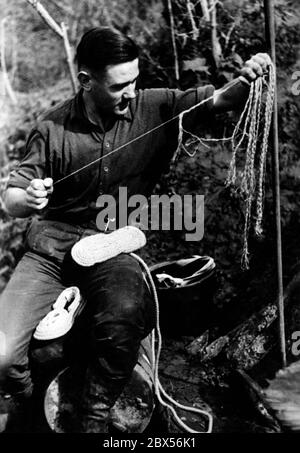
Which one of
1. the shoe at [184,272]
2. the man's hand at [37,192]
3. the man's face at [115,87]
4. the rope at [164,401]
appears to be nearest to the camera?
the man's hand at [37,192]

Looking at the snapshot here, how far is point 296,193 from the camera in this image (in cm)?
445

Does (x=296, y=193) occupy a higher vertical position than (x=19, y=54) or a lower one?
lower

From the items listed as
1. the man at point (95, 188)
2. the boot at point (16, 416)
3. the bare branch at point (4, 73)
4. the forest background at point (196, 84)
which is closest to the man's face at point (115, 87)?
the man at point (95, 188)

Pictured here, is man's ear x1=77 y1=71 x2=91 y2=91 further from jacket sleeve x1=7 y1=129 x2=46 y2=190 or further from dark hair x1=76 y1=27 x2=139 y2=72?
jacket sleeve x1=7 y1=129 x2=46 y2=190

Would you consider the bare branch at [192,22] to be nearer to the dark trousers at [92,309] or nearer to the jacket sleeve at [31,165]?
the jacket sleeve at [31,165]

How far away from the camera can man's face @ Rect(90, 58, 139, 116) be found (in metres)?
3.04

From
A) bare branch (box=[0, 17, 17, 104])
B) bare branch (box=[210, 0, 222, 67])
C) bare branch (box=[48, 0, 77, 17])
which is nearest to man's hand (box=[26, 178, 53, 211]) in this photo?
bare branch (box=[210, 0, 222, 67])

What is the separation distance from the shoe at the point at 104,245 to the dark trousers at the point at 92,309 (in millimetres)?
47

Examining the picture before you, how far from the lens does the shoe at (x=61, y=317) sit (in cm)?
298

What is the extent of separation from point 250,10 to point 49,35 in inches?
101

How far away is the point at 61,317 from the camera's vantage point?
3.01 metres

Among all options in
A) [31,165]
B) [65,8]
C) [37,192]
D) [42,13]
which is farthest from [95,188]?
[65,8]

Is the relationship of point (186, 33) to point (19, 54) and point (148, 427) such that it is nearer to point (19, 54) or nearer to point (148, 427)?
point (19, 54)

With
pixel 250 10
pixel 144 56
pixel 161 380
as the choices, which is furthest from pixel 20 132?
pixel 161 380
